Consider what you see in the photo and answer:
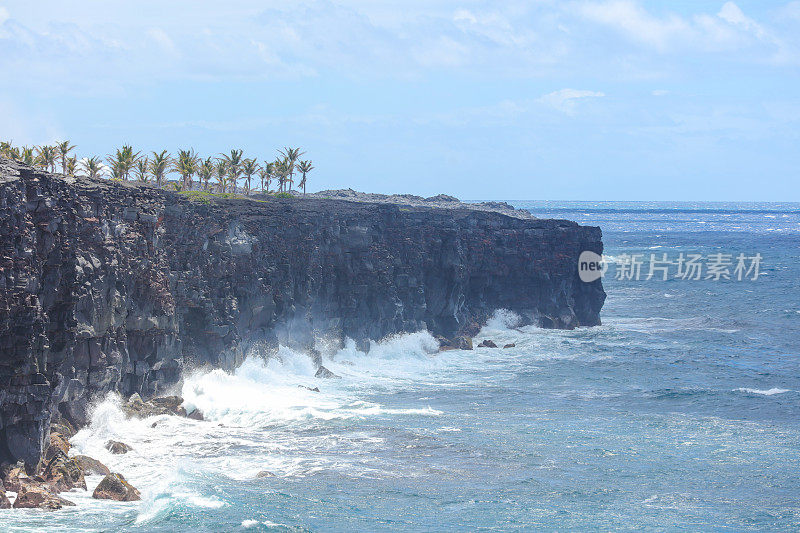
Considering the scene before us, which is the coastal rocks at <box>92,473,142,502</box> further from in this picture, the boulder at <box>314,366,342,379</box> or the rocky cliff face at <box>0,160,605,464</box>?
the boulder at <box>314,366,342,379</box>

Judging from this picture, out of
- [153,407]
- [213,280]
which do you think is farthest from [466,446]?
[213,280]

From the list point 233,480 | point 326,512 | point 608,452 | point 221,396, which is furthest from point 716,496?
point 221,396

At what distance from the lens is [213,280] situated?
218 ft

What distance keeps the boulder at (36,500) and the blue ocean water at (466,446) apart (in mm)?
632

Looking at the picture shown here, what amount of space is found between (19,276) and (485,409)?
33.3 metres

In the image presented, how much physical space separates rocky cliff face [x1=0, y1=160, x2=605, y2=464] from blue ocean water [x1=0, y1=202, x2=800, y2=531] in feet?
10.3

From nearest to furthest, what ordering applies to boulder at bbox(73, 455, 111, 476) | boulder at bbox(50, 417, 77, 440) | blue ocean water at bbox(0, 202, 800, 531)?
blue ocean water at bbox(0, 202, 800, 531) < boulder at bbox(73, 455, 111, 476) < boulder at bbox(50, 417, 77, 440)

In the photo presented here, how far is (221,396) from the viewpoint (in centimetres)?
6284

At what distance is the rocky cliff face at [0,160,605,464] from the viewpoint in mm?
43000

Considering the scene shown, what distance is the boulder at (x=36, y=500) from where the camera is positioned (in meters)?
39.3

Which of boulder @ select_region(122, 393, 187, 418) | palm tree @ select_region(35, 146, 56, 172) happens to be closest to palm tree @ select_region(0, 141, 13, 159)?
palm tree @ select_region(35, 146, 56, 172)

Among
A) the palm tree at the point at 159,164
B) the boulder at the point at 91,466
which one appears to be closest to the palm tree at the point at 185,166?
the palm tree at the point at 159,164

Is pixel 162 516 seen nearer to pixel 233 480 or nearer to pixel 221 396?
pixel 233 480

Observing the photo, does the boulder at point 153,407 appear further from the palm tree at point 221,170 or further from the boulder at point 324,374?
the palm tree at point 221,170
